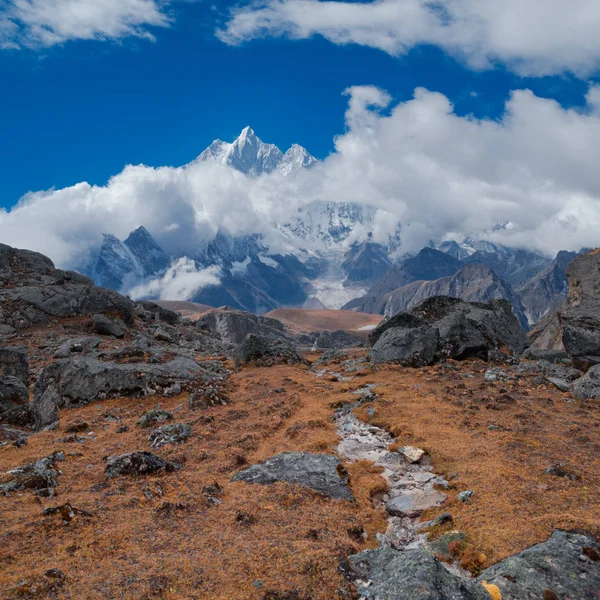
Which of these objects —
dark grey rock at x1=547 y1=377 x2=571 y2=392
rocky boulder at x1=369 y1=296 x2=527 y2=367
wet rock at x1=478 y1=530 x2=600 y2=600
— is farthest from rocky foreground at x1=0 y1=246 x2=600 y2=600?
rocky boulder at x1=369 y1=296 x2=527 y2=367

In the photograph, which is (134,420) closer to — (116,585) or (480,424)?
(116,585)

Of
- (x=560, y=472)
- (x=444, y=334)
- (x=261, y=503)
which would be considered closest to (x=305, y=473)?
(x=261, y=503)

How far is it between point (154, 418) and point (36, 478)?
8.89 metres

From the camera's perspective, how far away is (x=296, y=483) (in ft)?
46.4

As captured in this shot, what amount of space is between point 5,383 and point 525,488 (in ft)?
89.8

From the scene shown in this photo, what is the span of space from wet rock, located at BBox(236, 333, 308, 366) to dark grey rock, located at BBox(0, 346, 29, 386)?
1806 cm

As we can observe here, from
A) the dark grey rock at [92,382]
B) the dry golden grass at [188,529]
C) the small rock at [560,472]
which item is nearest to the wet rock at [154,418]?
the dry golden grass at [188,529]

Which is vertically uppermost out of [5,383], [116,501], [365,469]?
[5,383]

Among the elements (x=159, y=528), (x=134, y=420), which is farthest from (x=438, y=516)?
(x=134, y=420)

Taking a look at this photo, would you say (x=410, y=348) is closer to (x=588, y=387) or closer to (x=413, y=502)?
(x=588, y=387)

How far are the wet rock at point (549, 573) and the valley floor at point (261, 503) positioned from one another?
1.91 feet

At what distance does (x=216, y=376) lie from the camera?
33281mm

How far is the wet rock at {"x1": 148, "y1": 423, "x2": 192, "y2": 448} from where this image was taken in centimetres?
1908

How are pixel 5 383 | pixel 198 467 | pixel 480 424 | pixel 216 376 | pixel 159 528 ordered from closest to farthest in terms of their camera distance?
pixel 159 528 → pixel 198 467 → pixel 480 424 → pixel 5 383 → pixel 216 376
